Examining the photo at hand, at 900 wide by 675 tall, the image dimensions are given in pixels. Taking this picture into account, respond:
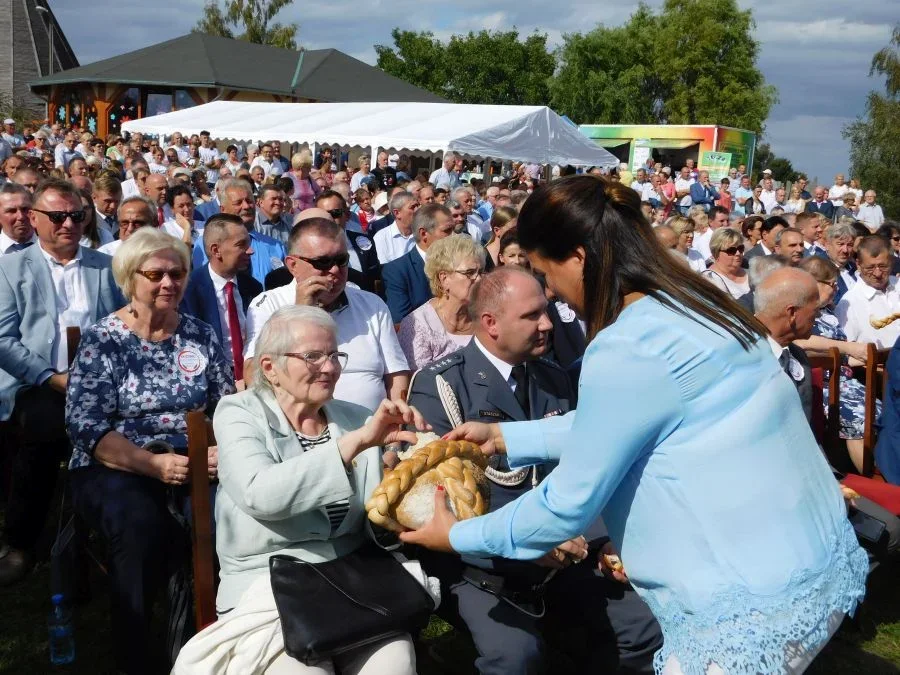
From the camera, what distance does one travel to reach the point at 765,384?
1.98 metres

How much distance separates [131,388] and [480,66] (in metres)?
61.5

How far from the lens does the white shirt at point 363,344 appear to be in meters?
4.34

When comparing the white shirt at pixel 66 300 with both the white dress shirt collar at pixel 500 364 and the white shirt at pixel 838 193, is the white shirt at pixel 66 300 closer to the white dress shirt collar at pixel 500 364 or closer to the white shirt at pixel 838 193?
the white dress shirt collar at pixel 500 364

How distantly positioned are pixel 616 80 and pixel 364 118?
3874cm

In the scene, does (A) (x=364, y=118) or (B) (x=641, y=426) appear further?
(A) (x=364, y=118)

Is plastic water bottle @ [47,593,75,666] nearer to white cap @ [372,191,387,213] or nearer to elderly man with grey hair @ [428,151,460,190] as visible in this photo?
white cap @ [372,191,387,213]

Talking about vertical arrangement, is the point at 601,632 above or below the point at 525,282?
below

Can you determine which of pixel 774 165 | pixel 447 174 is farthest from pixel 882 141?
pixel 447 174

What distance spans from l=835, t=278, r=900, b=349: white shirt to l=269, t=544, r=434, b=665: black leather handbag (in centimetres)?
524

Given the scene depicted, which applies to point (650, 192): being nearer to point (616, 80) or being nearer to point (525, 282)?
point (525, 282)

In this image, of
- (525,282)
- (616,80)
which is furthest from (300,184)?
(616,80)

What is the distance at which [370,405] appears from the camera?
4.37 metres

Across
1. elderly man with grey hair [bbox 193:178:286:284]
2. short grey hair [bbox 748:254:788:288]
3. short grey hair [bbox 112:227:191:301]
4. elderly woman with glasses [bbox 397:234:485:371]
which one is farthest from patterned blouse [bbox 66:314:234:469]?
short grey hair [bbox 748:254:788:288]

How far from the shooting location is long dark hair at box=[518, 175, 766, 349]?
6.60ft
